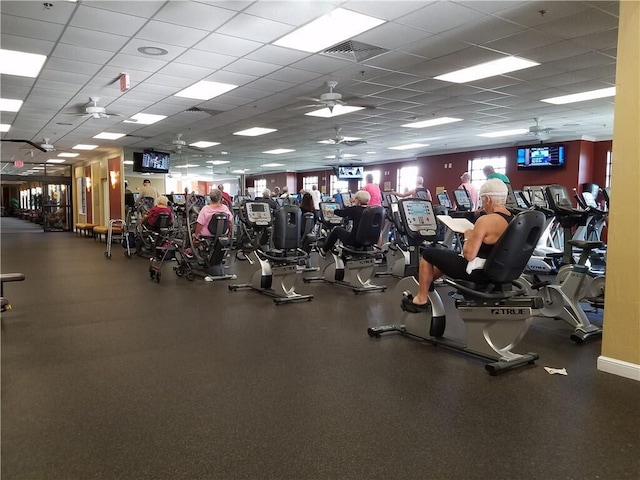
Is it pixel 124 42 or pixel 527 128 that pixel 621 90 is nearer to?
pixel 124 42

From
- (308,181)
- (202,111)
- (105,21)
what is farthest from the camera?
(308,181)

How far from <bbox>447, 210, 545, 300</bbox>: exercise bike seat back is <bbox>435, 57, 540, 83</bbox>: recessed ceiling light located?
331 centimetres

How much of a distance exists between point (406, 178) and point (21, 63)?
13420mm

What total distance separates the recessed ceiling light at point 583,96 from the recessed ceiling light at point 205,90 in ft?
17.7

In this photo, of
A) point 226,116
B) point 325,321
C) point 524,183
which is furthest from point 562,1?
point 524,183

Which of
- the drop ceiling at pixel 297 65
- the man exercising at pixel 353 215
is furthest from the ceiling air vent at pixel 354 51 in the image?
the man exercising at pixel 353 215

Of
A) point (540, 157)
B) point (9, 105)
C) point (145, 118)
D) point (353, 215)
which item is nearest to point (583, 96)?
point (353, 215)

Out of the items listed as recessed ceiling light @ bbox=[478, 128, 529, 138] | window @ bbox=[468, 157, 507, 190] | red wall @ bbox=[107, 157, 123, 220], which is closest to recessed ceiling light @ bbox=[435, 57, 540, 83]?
recessed ceiling light @ bbox=[478, 128, 529, 138]

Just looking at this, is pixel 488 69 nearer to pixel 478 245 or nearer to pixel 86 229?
pixel 478 245

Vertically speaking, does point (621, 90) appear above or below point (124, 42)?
below

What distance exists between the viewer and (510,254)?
3.22 metres

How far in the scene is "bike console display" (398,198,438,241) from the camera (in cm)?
431

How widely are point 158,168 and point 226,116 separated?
19.4ft

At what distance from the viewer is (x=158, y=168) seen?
46.5ft
